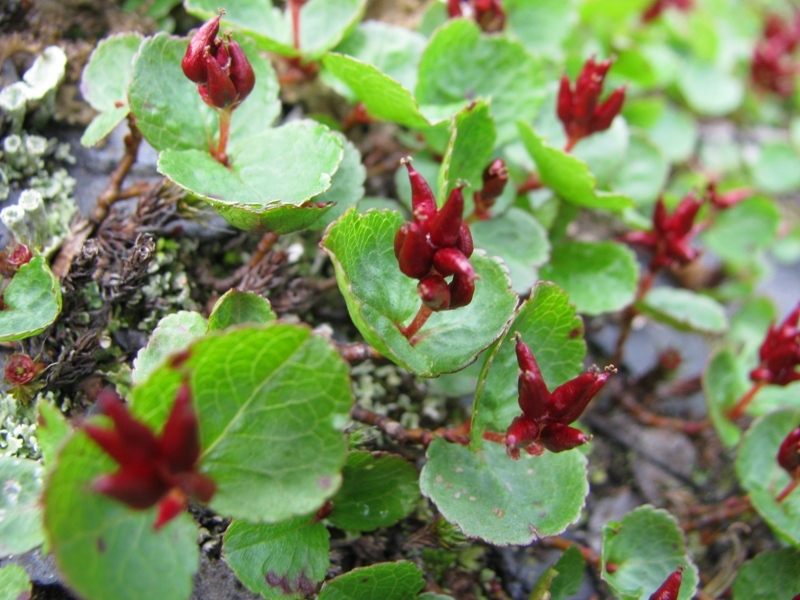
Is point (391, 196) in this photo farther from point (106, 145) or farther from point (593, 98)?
point (106, 145)

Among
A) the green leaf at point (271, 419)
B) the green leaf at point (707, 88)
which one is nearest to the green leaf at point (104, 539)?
the green leaf at point (271, 419)

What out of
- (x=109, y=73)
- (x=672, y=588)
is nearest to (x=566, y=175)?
(x=672, y=588)

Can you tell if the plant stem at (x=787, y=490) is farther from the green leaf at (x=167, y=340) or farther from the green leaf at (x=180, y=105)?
the green leaf at (x=180, y=105)

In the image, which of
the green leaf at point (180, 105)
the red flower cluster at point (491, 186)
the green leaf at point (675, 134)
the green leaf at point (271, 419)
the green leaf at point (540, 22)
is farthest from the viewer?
the green leaf at point (675, 134)

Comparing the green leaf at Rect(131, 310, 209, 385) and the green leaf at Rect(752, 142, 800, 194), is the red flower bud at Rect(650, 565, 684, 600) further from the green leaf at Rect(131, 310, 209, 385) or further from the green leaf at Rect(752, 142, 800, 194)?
the green leaf at Rect(752, 142, 800, 194)

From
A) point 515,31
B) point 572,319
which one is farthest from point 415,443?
point 515,31
